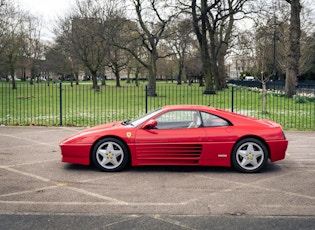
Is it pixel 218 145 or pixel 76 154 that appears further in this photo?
A: pixel 76 154

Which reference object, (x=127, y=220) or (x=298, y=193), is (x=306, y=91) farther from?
(x=127, y=220)

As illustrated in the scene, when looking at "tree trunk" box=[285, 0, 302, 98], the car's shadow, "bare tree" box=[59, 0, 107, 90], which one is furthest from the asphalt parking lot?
"bare tree" box=[59, 0, 107, 90]

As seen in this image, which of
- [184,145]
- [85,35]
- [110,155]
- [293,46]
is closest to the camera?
[184,145]

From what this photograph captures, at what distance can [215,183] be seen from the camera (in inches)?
238

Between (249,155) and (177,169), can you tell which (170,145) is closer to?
(177,169)

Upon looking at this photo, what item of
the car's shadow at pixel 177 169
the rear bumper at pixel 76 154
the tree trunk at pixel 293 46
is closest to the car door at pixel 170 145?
the car's shadow at pixel 177 169

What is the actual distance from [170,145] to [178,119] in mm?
604

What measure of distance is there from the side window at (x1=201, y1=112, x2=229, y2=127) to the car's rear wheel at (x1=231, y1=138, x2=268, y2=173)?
1.64ft

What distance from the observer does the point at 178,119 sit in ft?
22.9

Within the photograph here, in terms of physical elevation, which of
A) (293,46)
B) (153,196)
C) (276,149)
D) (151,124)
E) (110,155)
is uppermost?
(293,46)

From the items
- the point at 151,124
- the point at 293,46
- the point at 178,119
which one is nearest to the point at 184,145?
the point at 178,119

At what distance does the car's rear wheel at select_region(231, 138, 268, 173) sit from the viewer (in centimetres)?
670

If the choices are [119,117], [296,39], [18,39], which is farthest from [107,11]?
[119,117]

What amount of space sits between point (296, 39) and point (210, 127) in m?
24.5
